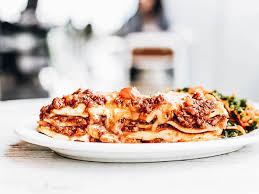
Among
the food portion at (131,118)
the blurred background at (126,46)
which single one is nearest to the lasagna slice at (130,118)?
the food portion at (131,118)

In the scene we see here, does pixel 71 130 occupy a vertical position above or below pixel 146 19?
below

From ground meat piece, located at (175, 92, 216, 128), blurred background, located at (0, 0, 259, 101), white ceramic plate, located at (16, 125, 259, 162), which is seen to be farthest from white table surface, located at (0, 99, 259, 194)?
blurred background, located at (0, 0, 259, 101)

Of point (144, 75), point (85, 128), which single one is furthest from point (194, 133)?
point (144, 75)

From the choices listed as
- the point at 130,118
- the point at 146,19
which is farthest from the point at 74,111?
the point at 146,19

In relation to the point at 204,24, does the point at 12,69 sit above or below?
below

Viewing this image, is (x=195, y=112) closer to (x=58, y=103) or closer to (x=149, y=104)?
(x=149, y=104)

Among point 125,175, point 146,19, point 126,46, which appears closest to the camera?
point 125,175

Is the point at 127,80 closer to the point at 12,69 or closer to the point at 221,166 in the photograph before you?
the point at 12,69
